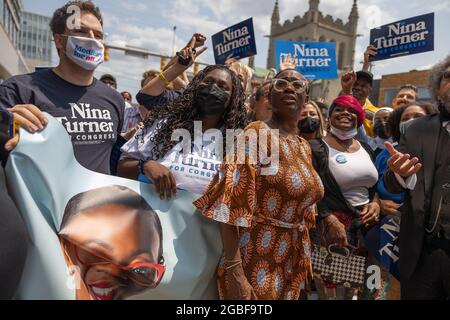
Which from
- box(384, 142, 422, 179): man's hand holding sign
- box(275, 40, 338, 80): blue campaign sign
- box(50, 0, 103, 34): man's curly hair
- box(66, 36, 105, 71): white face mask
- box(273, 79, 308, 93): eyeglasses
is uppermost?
box(275, 40, 338, 80): blue campaign sign

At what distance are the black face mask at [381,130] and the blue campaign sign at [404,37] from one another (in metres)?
2.09

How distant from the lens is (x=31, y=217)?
60.1 inches

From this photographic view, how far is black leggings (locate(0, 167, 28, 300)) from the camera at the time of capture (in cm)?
137

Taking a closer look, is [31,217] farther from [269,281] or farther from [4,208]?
[269,281]

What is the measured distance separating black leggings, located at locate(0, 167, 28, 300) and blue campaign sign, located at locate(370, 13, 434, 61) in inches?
222

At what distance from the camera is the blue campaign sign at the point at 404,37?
5.55 meters

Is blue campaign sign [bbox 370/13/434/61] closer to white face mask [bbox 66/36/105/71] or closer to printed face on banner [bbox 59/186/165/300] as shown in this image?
white face mask [bbox 66/36/105/71]

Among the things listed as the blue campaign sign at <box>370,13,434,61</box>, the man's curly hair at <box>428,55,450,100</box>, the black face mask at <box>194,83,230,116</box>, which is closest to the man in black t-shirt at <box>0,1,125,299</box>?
the black face mask at <box>194,83,230,116</box>

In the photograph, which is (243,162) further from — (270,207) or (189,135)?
(189,135)

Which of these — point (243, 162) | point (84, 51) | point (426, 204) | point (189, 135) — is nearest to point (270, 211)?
point (243, 162)

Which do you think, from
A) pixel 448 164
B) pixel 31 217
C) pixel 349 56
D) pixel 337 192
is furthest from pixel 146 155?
pixel 349 56

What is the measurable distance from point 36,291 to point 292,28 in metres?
70.1

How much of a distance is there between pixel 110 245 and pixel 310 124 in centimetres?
242

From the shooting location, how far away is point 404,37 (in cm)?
566
